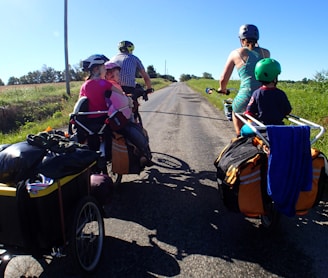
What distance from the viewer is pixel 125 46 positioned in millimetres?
5418

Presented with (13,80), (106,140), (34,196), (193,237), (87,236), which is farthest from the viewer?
(13,80)

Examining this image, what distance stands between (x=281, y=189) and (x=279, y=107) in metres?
1.10

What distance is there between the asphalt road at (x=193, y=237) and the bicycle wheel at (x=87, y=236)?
0.42 feet

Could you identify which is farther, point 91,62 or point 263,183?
point 91,62

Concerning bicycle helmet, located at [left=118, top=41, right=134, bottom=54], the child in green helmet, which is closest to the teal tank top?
the child in green helmet

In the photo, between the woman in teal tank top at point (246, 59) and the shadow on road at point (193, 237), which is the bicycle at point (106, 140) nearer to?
the shadow on road at point (193, 237)

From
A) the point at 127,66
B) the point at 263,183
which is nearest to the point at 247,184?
the point at 263,183

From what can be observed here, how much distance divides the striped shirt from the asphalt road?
1.69 meters

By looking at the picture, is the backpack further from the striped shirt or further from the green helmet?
the striped shirt

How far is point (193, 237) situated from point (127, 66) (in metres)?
3.16

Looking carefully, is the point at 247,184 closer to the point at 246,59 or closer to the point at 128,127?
the point at 246,59

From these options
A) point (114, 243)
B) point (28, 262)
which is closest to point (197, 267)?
point (114, 243)

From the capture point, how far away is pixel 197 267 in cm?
292

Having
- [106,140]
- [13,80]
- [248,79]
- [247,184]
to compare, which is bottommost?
[247,184]
